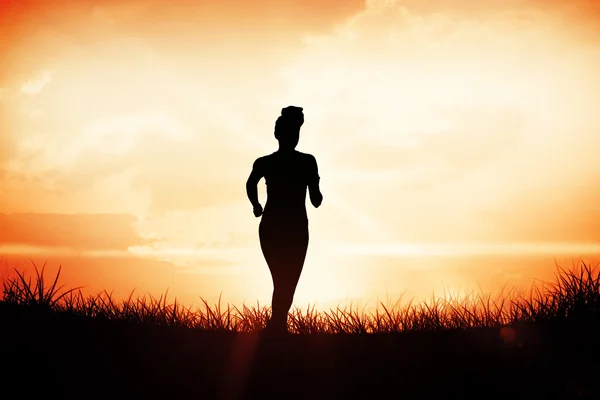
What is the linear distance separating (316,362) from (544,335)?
2583mm

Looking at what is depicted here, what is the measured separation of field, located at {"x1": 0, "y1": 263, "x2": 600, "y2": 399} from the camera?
572 centimetres

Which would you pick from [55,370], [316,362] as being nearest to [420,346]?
[316,362]

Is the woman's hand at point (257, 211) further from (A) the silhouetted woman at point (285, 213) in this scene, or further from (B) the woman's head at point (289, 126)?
(B) the woman's head at point (289, 126)

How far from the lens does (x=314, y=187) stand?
784 centimetres

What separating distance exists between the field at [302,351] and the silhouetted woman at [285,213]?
0.54 meters

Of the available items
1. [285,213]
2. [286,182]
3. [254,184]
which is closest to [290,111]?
[286,182]

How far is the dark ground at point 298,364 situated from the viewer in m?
5.65

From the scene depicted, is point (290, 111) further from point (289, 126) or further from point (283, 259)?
point (283, 259)

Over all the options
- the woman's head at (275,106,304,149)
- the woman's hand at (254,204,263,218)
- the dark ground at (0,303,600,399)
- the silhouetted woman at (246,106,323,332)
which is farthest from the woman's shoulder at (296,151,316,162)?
the dark ground at (0,303,600,399)

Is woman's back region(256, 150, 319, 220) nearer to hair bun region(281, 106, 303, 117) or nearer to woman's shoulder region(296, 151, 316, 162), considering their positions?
woman's shoulder region(296, 151, 316, 162)

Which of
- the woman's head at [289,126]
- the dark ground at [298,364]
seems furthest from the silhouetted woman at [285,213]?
the dark ground at [298,364]

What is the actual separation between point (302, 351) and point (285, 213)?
5.30 ft

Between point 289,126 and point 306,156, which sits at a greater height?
point 289,126

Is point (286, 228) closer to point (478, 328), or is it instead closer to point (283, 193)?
point (283, 193)
